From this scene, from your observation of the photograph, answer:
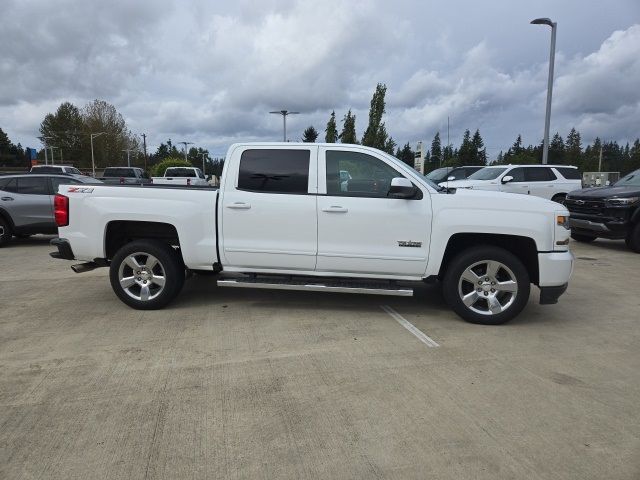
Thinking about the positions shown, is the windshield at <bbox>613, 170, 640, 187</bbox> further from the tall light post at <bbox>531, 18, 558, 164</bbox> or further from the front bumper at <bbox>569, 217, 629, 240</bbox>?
the tall light post at <bbox>531, 18, 558, 164</bbox>

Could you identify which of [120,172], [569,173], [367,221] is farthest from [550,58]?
[120,172]

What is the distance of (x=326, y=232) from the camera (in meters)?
5.38

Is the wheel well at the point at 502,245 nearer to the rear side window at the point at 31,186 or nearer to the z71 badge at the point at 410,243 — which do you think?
the z71 badge at the point at 410,243

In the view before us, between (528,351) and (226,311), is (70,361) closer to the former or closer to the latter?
(226,311)

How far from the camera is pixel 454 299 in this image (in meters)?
5.29

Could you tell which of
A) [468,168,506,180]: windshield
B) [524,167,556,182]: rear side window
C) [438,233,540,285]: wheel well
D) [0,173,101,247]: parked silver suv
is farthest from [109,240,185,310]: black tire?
A: [524,167,556,182]: rear side window

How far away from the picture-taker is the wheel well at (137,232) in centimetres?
581

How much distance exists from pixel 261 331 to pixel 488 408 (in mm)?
2388

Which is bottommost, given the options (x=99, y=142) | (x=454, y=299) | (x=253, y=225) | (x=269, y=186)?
(x=454, y=299)

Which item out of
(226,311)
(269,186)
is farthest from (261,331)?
(269,186)

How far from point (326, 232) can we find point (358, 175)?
73cm

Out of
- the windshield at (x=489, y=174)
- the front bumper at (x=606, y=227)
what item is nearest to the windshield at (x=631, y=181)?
the front bumper at (x=606, y=227)

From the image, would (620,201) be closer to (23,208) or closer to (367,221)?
(367,221)

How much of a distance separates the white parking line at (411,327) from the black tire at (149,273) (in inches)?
96.4
